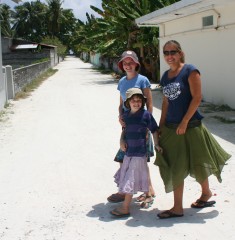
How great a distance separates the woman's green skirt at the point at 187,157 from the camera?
397 cm

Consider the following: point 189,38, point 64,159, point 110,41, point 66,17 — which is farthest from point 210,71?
point 66,17

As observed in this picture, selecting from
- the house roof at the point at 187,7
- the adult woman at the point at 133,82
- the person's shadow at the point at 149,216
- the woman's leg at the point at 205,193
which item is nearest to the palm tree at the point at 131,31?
the house roof at the point at 187,7

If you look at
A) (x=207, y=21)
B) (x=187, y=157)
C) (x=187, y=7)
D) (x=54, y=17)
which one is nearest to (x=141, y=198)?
(x=187, y=157)

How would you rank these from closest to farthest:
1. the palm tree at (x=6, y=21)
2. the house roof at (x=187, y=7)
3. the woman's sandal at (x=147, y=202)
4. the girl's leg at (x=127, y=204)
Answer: the girl's leg at (x=127, y=204)
the woman's sandal at (x=147, y=202)
the house roof at (x=187, y=7)
the palm tree at (x=6, y=21)

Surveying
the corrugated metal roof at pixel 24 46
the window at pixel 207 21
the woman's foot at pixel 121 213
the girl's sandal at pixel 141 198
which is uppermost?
the corrugated metal roof at pixel 24 46

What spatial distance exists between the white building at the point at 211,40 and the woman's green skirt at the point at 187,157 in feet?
21.4

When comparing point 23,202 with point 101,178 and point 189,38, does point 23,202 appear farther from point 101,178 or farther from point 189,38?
point 189,38

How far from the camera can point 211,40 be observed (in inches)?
464

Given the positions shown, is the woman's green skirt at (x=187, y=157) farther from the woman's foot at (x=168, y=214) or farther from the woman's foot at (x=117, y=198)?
the woman's foot at (x=117, y=198)

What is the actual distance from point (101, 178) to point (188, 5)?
6.54m

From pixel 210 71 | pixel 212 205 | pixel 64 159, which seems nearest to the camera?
pixel 212 205

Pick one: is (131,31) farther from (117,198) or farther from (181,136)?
(181,136)

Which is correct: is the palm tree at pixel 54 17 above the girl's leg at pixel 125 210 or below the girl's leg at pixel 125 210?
above

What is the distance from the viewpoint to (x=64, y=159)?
662cm
